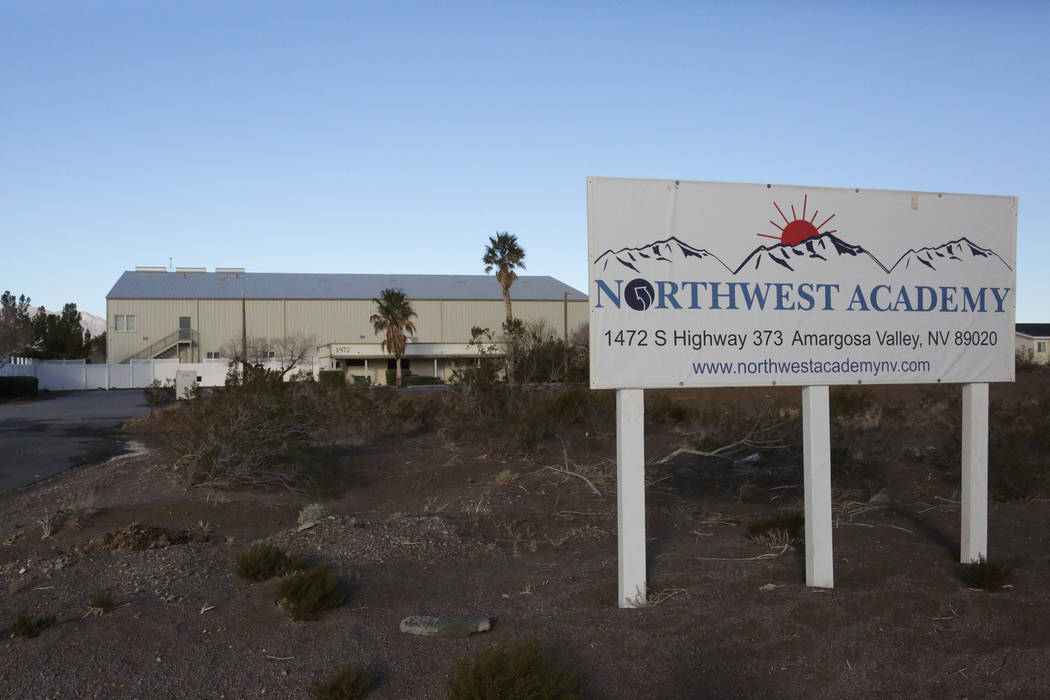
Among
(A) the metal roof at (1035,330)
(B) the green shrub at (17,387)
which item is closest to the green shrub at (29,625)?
(B) the green shrub at (17,387)

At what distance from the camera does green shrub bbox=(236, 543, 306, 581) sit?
21.8 feet

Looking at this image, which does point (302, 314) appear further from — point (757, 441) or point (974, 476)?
point (974, 476)

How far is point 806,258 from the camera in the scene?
640 centimetres

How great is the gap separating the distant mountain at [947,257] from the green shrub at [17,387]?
4879 centimetres

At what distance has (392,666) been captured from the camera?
4855 mm

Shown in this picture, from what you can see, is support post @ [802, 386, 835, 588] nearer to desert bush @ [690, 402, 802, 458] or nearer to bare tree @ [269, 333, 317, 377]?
desert bush @ [690, 402, 802, 458]

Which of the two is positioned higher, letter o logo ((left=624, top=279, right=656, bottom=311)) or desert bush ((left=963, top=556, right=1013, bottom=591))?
letter o logo ((left=624, top=279, right=656, bottom=311))

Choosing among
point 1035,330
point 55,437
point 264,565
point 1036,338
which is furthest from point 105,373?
point 1035,330

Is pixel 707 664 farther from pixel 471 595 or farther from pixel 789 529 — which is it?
pixel 789 529

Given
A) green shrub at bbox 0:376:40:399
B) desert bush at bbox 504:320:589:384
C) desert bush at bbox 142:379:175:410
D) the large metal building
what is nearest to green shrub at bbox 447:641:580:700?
desert bush at bbox 504:320:589:384

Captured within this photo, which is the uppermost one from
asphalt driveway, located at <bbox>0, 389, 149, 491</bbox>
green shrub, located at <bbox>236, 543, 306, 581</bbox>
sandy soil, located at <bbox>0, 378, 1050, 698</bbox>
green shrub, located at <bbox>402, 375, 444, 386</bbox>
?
green shrub, located at <bbox>402, 375, 444, 386</bbox>

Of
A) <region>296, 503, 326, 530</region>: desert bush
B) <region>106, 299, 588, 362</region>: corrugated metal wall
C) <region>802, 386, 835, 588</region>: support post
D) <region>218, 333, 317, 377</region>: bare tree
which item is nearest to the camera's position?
<region>802, 386, 835, 588</region>: support post

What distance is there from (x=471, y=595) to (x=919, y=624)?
291 centimetres

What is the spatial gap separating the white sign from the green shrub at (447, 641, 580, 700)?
1.95 metres
